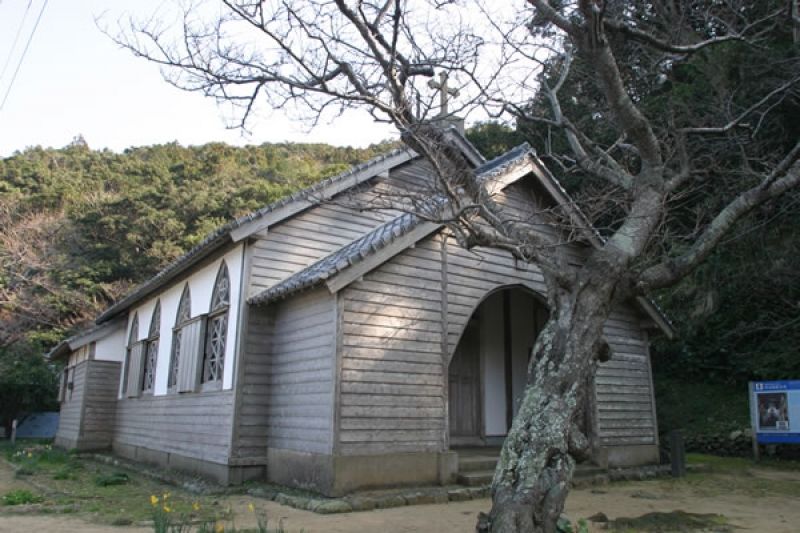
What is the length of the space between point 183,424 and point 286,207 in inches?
197

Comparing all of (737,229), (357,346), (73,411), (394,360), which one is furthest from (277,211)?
(73,411)

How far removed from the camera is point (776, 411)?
13.3 m

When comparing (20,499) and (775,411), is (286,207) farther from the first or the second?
(775,411)

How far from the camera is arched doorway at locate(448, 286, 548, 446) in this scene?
13.1 meters

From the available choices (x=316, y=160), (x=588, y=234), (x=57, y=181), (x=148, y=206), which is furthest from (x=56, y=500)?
(x=316, y=160)

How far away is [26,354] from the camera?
27562mm

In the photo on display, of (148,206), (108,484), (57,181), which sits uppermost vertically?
(57,181)

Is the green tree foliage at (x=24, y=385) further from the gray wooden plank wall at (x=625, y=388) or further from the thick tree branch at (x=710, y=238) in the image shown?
the thick tree branch at (x=710, y=238)

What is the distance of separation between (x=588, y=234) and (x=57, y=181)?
3919 centimetres

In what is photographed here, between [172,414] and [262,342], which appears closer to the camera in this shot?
[262,342]

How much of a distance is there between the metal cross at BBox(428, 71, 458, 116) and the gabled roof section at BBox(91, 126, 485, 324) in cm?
239

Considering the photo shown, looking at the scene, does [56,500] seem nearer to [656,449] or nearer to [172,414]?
[172,414]

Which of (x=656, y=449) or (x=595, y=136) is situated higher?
(x=595, y=136)

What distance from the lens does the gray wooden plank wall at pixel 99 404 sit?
18.2 metres
